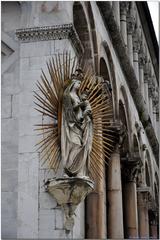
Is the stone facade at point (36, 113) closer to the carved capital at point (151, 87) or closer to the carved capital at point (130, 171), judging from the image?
the carved capital at point (130, 171)

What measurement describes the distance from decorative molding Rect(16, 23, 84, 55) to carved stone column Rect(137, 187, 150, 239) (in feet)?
44.9

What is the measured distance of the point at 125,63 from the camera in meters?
23.9

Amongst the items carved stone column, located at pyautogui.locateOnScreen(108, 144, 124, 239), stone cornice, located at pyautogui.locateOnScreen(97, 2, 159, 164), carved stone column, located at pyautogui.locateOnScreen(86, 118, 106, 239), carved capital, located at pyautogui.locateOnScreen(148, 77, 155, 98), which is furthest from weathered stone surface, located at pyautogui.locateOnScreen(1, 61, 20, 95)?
carved capital, located at pyautogui.locateOnScreen(148, 77, 155, 98)

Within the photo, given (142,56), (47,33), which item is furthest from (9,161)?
(142,56)

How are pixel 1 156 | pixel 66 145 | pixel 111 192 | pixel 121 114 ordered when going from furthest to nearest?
pixel 121 114, pixel 111 192, pixel 1 156, pixel 66 145

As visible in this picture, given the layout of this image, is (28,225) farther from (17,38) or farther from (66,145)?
(17,38)

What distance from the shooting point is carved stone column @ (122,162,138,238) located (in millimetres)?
23312

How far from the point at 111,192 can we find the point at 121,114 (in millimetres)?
4455

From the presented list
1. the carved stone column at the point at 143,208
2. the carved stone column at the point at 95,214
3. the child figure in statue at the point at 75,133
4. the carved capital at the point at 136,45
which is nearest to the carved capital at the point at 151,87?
the carved capital at the point at 136,45

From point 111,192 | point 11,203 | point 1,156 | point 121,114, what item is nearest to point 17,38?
point 1,156

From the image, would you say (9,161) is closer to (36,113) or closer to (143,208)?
(36,113)

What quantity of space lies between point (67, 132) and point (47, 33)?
92.6 inches

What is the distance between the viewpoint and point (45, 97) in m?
13.5

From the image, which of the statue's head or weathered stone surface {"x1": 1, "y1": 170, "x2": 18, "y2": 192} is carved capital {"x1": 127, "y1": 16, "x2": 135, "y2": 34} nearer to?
the statue's head
